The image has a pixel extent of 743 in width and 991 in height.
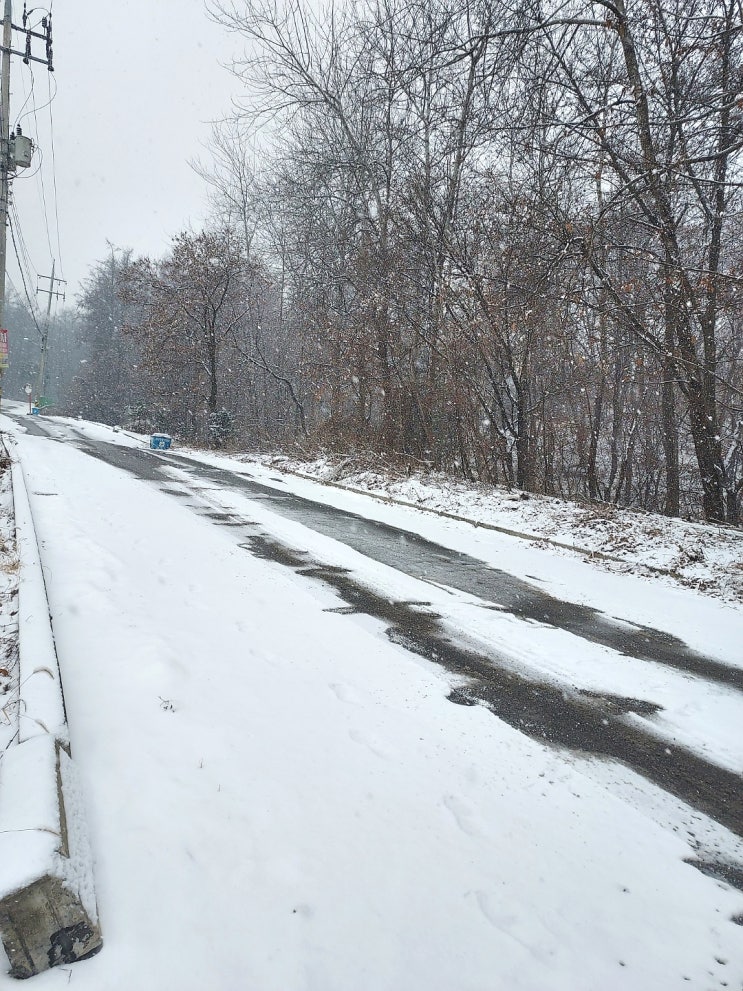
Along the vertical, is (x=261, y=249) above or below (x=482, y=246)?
above

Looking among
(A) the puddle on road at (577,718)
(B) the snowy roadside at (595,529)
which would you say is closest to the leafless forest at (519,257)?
(B) the snowy roadside at (595,529)

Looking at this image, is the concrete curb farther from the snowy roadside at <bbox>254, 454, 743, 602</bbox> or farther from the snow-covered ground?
the snowy roadside at <bbox>254, 454, 743, 602</bbox>

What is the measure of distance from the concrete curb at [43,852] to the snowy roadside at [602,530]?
20.5 ft

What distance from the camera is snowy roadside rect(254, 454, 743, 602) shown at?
6648mm

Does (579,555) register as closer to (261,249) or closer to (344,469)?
(344,469)

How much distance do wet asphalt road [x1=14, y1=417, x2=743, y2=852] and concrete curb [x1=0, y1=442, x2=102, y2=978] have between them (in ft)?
7.15

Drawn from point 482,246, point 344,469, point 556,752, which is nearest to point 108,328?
point 344,469

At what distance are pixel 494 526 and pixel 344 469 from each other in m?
6.43

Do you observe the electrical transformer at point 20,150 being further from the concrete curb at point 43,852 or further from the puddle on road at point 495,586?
the concrete curb at point 43,852

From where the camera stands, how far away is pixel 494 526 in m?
9.05

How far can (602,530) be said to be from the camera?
821 cm

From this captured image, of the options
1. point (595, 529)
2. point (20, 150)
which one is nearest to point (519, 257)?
point (595, 529)

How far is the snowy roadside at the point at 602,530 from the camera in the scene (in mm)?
6648

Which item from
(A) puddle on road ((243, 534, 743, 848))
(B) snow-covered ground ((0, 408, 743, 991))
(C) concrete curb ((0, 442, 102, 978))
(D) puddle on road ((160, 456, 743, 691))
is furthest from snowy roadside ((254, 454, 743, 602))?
(C) concrete curb ((0, 442, 102, 978))
